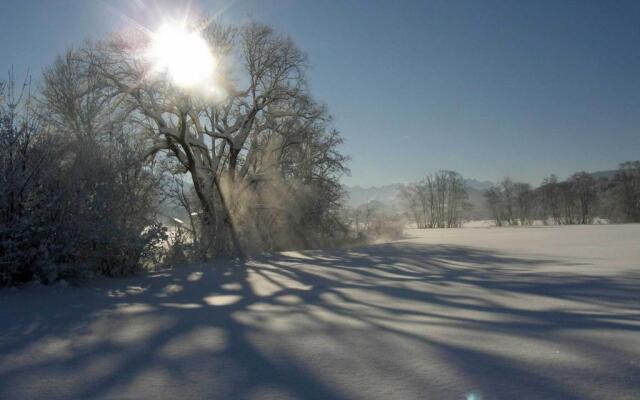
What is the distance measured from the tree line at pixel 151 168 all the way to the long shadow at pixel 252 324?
0.86 meters

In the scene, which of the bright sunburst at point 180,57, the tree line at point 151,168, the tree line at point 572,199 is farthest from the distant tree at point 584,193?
the bright sunburst at point 180,57

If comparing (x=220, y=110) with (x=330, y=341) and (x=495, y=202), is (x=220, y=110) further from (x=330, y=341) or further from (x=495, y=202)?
(x=495, y=202)

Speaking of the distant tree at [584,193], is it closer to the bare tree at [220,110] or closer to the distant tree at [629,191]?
the distant tree at [629,191]

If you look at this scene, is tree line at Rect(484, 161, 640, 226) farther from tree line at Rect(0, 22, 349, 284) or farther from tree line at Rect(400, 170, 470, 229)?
tree line at Rect(0, 22, 349, 284)

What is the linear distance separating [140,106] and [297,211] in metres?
6.68

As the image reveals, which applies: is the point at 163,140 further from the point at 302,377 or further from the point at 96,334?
the point at 302,377

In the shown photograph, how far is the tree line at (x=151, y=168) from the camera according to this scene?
5457 millimetres

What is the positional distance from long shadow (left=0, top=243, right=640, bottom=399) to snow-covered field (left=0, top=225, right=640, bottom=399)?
0.01 m

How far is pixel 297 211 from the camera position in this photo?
1512cm

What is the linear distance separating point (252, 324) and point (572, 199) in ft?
174

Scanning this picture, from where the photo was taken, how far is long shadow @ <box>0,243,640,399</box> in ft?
6.53

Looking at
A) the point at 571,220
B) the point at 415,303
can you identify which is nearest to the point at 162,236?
the point at 415,303

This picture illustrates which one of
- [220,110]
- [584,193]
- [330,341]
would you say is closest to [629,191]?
[584,193]

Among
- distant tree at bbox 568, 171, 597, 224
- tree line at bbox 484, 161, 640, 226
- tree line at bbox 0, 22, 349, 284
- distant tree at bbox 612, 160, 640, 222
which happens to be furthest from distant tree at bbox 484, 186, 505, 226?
tree line at bbox 0, 22, 349, 284
